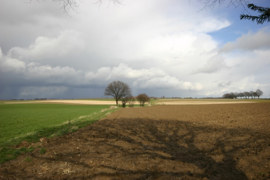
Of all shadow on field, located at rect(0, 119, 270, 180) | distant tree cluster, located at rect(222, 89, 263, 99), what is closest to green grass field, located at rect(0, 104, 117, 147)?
shadow on field, located at rect(0, 119, 270, 180)

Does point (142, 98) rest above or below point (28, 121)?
above

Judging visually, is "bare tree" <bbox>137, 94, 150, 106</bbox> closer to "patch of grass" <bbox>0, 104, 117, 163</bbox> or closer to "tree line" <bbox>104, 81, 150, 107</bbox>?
"tree line" <bbox>104, 81, 150, 107</bbox>

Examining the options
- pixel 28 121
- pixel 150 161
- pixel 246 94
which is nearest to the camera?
pixel 150 161

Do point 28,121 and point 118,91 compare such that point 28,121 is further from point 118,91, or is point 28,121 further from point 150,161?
point 118,91

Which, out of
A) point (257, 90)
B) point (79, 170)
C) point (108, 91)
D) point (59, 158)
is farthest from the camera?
point (257, 90)

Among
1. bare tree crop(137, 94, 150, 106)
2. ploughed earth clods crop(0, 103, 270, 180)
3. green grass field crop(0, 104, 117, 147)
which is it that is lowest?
green grass field crop(0, 104, 117, 147)

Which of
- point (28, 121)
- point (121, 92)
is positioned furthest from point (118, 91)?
point (28, 121)

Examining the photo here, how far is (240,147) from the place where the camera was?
26.2ft

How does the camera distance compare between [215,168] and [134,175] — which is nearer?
[134,175]

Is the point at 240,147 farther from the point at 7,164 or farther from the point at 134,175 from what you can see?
the point at 7,164

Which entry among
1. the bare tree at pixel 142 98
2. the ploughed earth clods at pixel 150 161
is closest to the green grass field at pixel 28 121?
the ploughed earth clods at pixel 150 161

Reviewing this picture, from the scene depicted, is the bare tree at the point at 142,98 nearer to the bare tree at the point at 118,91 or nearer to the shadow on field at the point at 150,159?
the bare tree at the point at 118,91

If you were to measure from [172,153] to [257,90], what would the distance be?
671 ft

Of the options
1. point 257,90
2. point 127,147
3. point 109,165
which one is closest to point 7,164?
point 109,165
